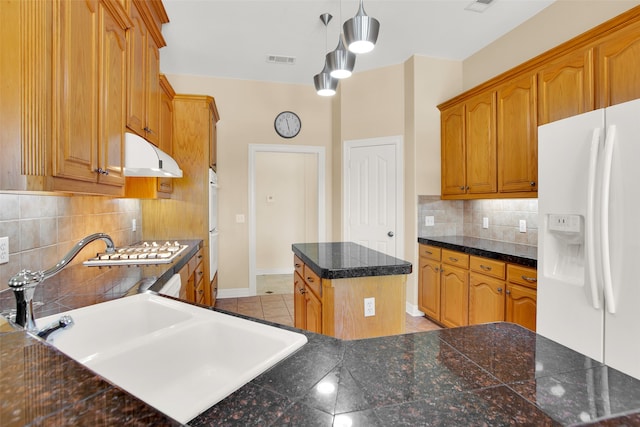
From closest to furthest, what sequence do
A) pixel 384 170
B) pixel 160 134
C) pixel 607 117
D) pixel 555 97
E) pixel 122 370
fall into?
pixel 122 370
pixel 607 117
pixel 555 97
pixel 160 134
pixel 384 170

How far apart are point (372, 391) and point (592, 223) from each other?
159cm

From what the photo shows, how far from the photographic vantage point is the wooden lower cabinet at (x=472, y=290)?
2.29m

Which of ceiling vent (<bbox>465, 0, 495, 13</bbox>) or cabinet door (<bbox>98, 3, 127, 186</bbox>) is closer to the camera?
cabinet door (<bbox>98, 3, 127, 186</bbox>)

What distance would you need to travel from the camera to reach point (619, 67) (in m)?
1.95

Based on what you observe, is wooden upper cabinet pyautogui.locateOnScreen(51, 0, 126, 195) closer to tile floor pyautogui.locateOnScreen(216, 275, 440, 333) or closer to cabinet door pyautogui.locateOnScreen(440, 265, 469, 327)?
tile floor pyautogui.locateOnScreen(216, 275, 440, 333)

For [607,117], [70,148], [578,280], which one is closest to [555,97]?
[607,117]

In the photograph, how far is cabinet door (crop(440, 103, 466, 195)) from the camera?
3299 mm

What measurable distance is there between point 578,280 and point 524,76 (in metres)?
1.72

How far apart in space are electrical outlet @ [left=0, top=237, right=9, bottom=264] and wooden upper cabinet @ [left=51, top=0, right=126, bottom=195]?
414 mm

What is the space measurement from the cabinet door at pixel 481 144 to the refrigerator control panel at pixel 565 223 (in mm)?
1073

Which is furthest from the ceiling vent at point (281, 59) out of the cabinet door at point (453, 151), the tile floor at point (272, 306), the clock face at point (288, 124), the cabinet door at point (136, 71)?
the tile floor at point (272, 306)

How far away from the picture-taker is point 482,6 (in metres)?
2.79

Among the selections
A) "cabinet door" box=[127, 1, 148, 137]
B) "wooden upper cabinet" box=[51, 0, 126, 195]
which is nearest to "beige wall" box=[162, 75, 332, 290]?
"cabinet door" box=[127, 1, 148, 137]

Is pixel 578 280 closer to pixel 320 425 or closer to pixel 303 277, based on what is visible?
pixel 303 277
